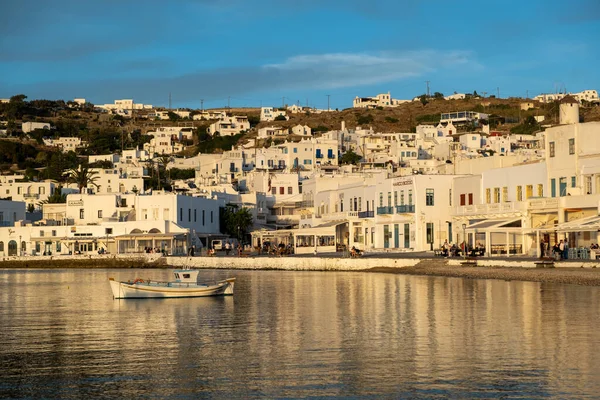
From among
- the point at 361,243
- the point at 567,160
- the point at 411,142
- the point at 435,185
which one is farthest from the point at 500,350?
the point at 411,142

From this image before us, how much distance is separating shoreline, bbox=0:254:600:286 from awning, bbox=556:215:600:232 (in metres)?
2.22

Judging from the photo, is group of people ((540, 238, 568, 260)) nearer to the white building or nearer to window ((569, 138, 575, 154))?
window ((569, 138, 575, 154))

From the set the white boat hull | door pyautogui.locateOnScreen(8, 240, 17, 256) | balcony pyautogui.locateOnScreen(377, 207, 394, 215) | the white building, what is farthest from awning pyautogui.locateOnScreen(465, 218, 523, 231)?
the white building

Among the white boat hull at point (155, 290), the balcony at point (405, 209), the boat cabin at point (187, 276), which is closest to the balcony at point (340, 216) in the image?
the balcony at point (405, 209)

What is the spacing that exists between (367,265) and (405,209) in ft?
32.1

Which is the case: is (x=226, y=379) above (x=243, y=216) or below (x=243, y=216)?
below

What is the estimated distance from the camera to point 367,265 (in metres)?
66.9

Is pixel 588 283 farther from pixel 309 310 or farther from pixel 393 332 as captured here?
pixel 393 332

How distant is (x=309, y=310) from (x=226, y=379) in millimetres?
16268

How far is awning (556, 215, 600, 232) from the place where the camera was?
50.5 metres

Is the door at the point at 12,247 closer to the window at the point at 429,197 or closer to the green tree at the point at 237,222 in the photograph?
the green tree at the point at 237,222

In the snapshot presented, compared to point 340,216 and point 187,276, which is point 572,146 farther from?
point 340,216

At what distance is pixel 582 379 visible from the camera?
67.8ft

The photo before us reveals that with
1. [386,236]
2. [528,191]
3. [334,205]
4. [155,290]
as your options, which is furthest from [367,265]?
[334,205]
